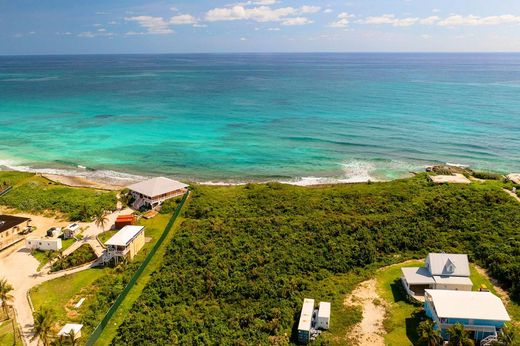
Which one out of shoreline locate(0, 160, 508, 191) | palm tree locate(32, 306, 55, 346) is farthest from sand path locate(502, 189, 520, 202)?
palm tree locate(32, 306, 55, 346)

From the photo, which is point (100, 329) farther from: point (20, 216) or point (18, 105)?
point (18, 105)

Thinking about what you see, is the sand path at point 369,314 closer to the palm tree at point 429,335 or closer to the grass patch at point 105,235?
the palm tree at point 429,335

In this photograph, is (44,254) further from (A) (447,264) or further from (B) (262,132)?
(B) (262,132)

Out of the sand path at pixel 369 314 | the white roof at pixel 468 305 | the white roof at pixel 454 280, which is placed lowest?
the sand path at pixel 369 314

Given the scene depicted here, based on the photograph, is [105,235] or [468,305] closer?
[468,305]

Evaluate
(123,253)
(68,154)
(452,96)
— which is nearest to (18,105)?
(68,154)

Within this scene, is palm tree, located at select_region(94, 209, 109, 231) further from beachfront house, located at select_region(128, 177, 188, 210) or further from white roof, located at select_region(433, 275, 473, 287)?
white roof, located at select_region(433, 275, 473, 287)

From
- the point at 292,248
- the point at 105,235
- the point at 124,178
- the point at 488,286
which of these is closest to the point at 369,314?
the point at 292,248

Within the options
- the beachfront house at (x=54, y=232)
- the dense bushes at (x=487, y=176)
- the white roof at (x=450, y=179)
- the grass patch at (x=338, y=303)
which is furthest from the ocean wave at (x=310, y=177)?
the grass patch at (x=338, y=303)
